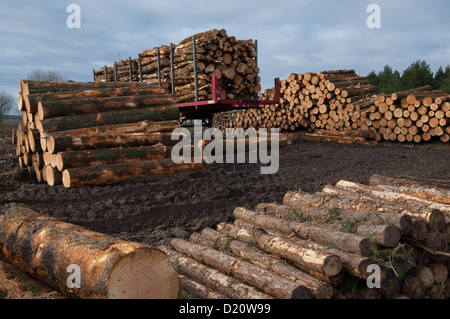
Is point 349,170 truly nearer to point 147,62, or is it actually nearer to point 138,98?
point 138,98

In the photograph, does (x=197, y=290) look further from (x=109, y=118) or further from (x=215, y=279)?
(x=109, y=118)

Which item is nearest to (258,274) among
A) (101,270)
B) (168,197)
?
(101,270)

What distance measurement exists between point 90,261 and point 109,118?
6569 millimetres

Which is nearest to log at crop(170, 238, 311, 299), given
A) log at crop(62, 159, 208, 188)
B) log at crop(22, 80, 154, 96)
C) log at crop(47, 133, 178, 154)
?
log at crop(62, 159, 208, 188)

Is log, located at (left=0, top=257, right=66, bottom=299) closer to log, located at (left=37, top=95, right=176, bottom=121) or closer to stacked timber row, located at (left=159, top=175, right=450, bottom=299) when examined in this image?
stacked timber row, located at (left=159, top=175, right=450, bottom=299)

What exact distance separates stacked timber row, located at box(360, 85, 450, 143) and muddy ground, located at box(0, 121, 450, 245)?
6.23 feet

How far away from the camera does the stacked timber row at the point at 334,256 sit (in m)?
3.21

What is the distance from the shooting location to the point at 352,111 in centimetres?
1462

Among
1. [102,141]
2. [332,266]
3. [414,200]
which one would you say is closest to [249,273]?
[332,266]

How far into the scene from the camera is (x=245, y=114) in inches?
749

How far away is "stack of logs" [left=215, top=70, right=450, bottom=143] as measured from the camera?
1278cm

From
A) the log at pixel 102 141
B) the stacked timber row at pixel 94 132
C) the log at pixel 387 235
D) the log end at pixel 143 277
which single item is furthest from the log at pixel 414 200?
the log at pixel 102 141

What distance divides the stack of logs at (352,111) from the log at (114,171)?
843cm
